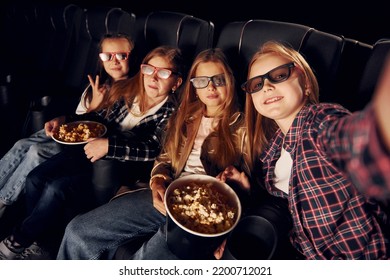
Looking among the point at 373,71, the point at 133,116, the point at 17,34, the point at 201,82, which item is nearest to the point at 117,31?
the point at 133,116

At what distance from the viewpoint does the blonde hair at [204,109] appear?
103 cm

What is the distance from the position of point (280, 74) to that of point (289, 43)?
0.26 meters

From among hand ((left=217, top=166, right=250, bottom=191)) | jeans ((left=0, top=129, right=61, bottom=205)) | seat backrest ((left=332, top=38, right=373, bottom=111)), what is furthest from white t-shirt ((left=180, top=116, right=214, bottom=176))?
jeans ((left=0, top=129, right=61, bottom=205))

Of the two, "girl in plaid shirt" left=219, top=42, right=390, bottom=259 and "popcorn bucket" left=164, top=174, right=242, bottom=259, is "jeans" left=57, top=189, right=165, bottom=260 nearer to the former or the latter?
"popcorn bucket" left=164, top=174, right=242, bottom=259

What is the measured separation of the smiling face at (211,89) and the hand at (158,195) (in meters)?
0.34

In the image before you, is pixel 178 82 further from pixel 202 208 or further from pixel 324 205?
pixel 324 205

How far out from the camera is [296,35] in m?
1.03

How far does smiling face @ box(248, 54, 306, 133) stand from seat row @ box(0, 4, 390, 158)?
0.18 meters

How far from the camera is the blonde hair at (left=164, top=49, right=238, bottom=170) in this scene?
103 centimetres

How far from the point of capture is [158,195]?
98 centimetres

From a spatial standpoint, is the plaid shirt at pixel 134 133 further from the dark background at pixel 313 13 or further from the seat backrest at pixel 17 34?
the seat backrest at pixel 17 34

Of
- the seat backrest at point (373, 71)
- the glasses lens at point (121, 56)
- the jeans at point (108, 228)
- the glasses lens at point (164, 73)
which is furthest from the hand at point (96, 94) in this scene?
the seat backrest at point (373, 71)
